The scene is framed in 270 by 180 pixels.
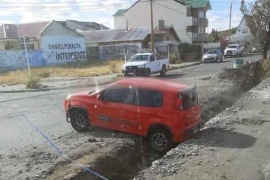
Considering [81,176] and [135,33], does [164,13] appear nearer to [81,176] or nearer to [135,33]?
[135,33]

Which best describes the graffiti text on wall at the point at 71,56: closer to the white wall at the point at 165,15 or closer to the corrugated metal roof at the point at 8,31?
the corrugated metal roof at the point at 8,31

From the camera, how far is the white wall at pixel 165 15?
65562 millimetres

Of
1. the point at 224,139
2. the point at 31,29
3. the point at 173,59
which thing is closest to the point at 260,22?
the point at 173,59

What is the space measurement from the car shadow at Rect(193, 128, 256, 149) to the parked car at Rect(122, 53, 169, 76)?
54.7ft

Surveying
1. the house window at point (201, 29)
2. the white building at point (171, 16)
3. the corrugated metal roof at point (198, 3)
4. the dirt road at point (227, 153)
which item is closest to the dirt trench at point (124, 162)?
the dirt road at point (227, 153)

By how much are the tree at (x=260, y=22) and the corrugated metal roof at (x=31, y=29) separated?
26.2m

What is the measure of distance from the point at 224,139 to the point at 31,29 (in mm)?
43734

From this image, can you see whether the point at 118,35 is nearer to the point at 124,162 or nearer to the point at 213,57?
the point at 213,57

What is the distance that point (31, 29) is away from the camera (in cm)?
4834

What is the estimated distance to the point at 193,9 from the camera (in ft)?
231

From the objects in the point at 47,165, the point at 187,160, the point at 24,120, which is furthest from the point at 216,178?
the point at 24,120

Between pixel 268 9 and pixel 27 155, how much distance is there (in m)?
26.8

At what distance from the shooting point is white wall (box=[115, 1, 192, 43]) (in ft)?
215

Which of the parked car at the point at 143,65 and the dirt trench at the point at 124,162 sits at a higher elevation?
the parked car at the point at 143,65
